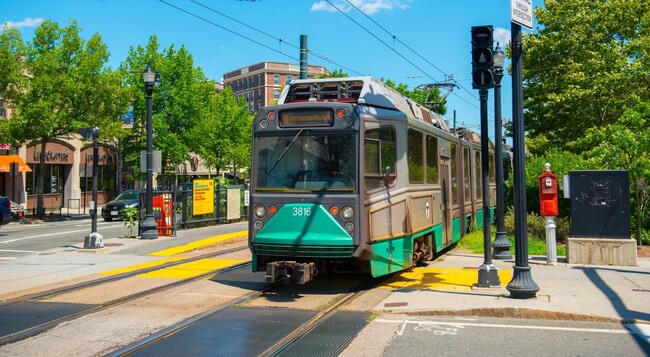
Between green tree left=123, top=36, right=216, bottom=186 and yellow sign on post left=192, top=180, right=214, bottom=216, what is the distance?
1669 centimetres

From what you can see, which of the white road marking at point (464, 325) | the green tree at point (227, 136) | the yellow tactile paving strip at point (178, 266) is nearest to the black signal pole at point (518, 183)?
the white road marking at point (464, 325)

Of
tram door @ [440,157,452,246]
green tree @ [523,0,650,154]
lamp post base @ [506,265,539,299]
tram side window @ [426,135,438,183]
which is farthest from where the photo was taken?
green tree @ [523,0,650,154]

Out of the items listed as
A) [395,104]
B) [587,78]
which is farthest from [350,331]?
[587,78]

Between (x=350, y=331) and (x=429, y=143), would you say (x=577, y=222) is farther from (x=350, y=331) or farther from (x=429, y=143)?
(x=350, y=331)

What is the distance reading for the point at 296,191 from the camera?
8.79 metres

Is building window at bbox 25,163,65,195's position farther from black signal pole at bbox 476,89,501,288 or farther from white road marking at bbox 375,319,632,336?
white road marking at bbox 375,319,632,336

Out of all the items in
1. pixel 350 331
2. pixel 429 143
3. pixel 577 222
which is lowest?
pixel 350 331

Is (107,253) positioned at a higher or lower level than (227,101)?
lower

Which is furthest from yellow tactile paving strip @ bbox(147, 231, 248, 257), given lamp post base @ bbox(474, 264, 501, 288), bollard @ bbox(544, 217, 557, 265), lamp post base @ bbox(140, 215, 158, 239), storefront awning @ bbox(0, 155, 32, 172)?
storefront awning @ bbox(0, 155, 32, 172)

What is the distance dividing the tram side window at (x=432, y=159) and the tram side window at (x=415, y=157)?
18.8 inches

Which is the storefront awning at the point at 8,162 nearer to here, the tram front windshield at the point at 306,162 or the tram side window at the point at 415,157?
the tram front windshield at the point at 306,162

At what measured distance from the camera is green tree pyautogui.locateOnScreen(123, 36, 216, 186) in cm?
3819

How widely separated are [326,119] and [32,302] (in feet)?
17.1

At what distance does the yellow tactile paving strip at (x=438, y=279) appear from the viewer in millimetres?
9485
